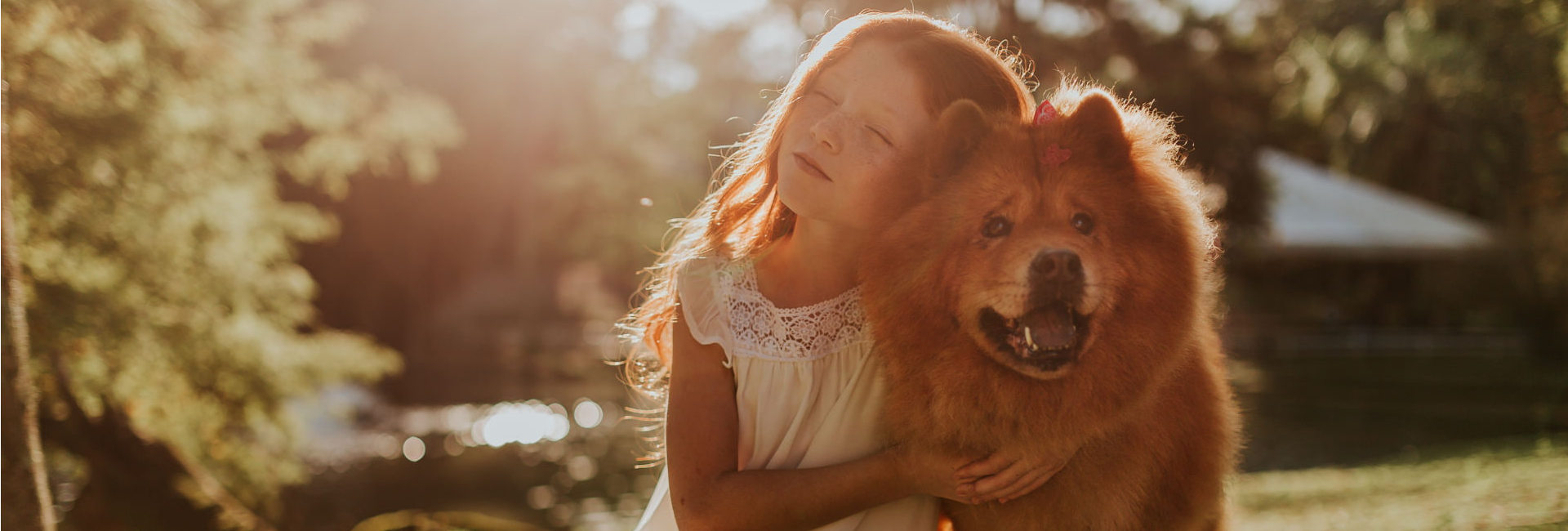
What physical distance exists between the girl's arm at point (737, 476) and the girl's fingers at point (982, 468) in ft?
0.04

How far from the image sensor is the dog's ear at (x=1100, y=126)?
2213 millimetres

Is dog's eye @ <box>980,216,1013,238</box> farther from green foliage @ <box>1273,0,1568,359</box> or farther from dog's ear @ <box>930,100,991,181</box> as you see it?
green foliage @ <box>1273,0,1568,359</box>

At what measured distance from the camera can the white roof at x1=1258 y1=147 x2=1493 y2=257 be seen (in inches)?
864

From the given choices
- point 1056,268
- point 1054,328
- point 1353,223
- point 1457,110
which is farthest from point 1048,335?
point 1353,223

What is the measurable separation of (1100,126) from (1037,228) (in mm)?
263

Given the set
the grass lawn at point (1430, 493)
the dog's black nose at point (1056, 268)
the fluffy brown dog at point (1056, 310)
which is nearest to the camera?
the dog's black nose at point (1056, 268)

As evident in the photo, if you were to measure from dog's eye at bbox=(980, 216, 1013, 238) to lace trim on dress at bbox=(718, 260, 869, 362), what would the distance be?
0.41 metres

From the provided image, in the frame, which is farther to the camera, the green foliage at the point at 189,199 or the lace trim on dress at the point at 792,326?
the green foliage at the point at 189,199

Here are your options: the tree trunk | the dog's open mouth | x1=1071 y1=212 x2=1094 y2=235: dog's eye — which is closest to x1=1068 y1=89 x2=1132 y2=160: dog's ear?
x1=1071 y1=212 x2=1094 y2=235: dog's eye

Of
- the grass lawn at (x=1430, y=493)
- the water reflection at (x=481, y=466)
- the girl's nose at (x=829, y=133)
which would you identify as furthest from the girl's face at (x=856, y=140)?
the water reflection at (x=481, y=466)

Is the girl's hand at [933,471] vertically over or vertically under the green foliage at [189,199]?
under

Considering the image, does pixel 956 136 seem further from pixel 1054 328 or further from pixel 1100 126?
pixel 1054 328

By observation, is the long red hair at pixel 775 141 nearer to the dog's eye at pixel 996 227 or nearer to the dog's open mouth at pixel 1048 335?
the dog's eye at pixel 996 227

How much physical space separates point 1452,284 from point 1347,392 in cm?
737
